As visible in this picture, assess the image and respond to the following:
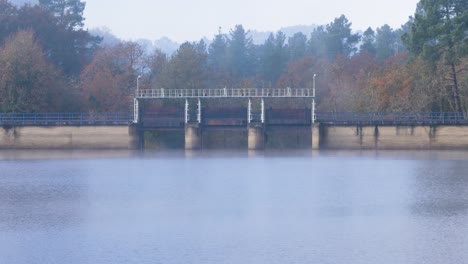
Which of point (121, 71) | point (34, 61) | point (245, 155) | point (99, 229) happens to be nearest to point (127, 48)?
point (121, 71)

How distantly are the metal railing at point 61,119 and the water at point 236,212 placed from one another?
1643cm

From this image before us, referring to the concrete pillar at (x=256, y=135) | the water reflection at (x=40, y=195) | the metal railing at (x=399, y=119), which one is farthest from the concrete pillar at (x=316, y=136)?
the water reflection at (x=40, y=195)

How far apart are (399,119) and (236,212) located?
4287cm

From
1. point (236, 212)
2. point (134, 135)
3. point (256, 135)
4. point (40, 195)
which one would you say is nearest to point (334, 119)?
point (256, 135)

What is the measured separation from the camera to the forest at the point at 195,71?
246 feet

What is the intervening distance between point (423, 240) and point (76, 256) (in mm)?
11331

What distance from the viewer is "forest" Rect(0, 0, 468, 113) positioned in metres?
75.1

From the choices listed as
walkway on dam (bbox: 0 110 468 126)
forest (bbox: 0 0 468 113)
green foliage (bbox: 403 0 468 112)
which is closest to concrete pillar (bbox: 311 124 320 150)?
walkway on dam (bbox: 0 110 468 126)

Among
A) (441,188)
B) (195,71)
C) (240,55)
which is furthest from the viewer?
(240,55)

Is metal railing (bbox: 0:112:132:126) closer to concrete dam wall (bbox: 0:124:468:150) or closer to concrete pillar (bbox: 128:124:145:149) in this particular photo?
concrete dam wall (bbox: 0:124:468:150)

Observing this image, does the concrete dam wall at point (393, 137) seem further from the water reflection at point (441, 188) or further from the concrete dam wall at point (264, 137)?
the water reflection at point (441, 188)

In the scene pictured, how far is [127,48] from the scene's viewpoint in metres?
96.9

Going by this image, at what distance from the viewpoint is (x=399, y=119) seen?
7550cm

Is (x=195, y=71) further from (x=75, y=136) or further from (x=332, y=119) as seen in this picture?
(x=332, y=119)
